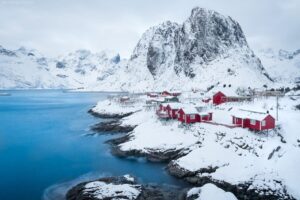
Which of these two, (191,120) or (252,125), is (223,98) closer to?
(191,120)

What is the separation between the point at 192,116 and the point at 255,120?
41.0 feet

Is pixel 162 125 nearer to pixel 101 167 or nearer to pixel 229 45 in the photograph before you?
pixel 101 167

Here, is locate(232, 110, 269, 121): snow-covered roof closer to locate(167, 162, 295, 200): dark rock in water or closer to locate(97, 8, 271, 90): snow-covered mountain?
locate(167, 162, 295, 200): dark rock in water

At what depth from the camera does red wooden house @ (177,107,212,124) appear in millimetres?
52594

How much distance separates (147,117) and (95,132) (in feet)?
41.0

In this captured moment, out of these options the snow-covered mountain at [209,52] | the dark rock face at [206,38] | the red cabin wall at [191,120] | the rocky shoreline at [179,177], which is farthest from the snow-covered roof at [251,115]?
the dark rock face at [206,38]

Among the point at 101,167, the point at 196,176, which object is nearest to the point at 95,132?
the point at 101,167

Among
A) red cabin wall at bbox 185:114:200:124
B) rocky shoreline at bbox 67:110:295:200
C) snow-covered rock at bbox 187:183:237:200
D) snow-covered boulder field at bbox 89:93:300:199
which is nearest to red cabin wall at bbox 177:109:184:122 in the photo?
snow-covered boulder field at bbox 89:93:300:199

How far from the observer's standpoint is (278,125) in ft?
144

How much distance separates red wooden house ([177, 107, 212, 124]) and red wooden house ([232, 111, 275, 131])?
24.5 ft

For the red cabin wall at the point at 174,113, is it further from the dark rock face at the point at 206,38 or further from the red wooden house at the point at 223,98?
the dark rock face at the point at 206,38

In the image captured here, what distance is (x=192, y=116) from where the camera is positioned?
173ft

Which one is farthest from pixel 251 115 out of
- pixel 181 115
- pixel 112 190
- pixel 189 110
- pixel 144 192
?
pixel 112 190

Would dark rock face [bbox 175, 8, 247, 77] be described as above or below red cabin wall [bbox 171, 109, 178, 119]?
above
